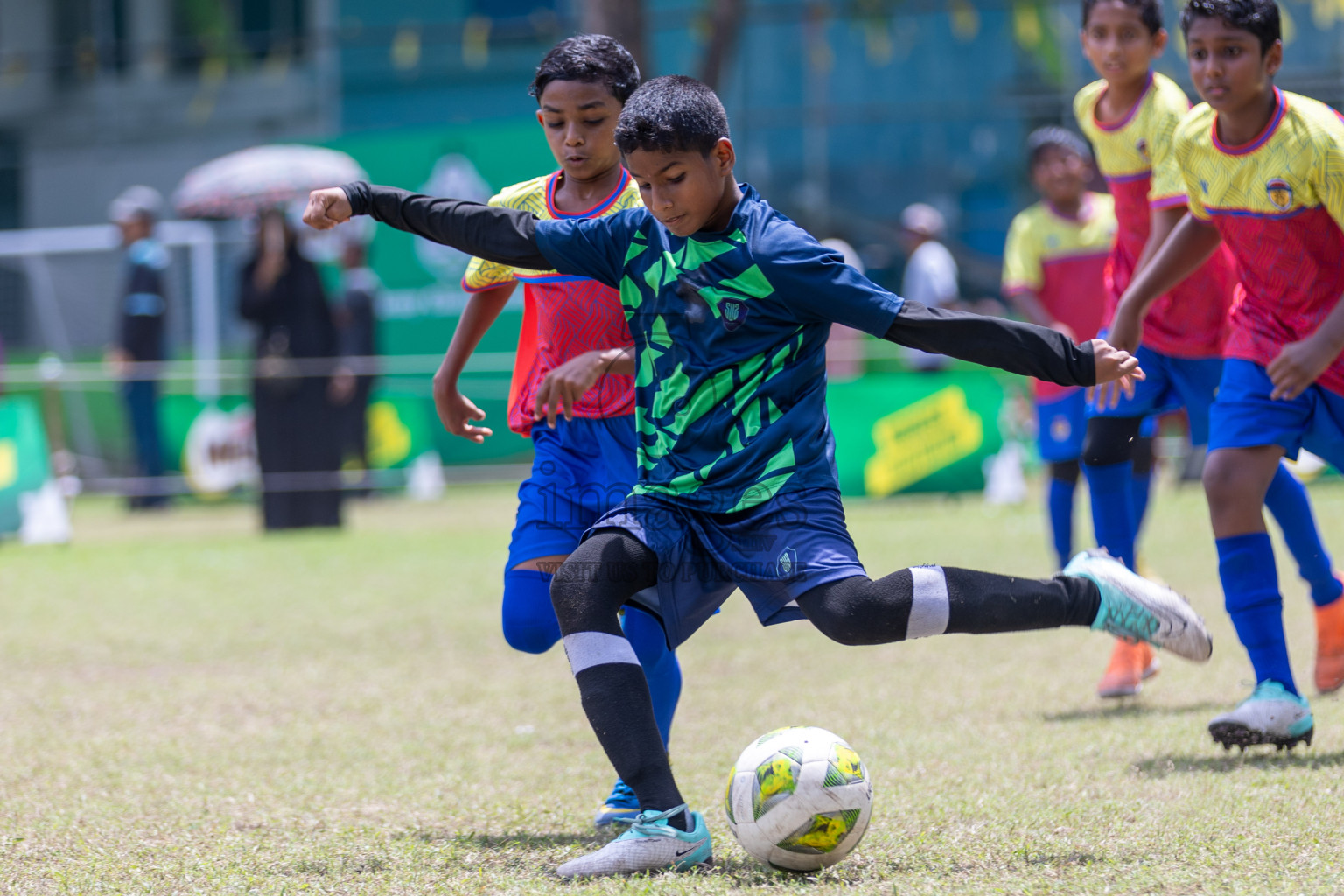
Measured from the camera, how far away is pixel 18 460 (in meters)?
11.8

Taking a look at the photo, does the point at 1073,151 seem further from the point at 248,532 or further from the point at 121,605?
the point at 248,532

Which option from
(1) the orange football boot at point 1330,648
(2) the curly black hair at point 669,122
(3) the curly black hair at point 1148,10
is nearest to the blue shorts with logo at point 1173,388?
(1) the orange football boot at point 1330,648

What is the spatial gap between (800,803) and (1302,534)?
2584 mm

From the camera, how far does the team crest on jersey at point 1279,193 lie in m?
4.38

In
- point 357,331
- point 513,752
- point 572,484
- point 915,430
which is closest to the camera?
point 572,484

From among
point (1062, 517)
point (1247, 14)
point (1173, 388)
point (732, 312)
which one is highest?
point (1247, 14)

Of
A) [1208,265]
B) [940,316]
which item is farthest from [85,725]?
[1208,265]

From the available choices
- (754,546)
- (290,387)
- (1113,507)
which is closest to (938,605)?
(754,546)

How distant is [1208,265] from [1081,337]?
6.91ft

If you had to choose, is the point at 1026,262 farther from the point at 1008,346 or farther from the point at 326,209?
the point at 326,209

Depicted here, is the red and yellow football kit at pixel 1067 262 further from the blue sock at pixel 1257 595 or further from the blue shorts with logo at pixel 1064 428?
the blue sock at pixel 1257 595

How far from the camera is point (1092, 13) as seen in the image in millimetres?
5441

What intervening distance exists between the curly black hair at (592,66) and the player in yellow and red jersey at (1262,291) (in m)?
1.60

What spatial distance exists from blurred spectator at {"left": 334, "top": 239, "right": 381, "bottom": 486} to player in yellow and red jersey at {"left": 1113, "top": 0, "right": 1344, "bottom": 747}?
10.2 meters
